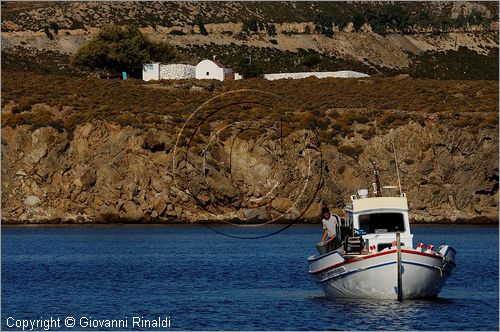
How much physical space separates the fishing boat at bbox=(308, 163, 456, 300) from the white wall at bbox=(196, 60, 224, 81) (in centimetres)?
10113

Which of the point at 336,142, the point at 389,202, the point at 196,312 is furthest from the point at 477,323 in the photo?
the point at 336,142

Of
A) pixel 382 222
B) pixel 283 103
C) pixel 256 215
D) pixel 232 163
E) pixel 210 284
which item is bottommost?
pixel 210 284

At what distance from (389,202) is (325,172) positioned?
57.9m

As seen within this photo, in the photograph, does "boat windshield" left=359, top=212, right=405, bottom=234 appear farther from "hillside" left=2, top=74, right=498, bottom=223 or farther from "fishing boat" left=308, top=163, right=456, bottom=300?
"hillside" left=2, top=74, right=498, bottom=223

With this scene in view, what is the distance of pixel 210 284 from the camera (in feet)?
191

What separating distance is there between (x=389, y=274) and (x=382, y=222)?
124 inches

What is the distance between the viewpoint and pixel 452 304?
161 ft

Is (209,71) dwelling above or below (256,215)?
above

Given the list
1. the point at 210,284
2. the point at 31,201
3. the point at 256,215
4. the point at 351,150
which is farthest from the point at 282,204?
the point at 210,284

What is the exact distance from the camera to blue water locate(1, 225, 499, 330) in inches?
1794

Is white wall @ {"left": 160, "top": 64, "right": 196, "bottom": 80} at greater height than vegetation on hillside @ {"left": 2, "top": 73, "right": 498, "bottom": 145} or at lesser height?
greater

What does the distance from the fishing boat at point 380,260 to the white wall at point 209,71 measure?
101m

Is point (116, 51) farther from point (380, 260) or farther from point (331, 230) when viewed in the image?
point (380, 260)

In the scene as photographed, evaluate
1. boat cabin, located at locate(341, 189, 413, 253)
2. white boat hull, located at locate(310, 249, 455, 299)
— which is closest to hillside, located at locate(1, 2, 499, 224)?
boat cabin, located at locate(341, 189, 413, 253)
